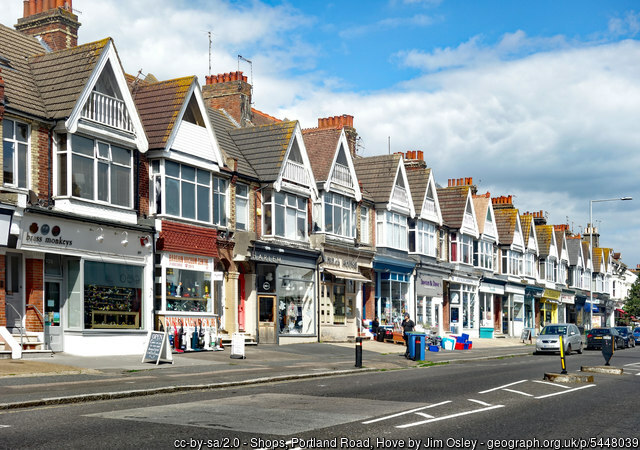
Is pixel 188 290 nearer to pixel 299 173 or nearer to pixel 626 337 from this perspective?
pixel 299 173

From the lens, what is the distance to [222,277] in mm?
31594

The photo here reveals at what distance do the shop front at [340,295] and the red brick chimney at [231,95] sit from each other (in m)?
8.29

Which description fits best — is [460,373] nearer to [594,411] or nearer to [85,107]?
[594,411]

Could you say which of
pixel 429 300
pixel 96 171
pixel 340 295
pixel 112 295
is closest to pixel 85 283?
pixel 112 295

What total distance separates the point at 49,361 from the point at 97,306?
12.2 feet

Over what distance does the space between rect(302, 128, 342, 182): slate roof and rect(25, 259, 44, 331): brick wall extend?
16.5 m

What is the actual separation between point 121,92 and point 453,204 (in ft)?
106

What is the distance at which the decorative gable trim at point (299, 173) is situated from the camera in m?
34.5

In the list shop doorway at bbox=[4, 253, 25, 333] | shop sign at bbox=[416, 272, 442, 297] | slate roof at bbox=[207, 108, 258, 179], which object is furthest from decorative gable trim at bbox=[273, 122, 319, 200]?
shop sign at bbox=[416, 272, 442, 297]

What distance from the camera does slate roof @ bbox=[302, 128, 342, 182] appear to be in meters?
38.5

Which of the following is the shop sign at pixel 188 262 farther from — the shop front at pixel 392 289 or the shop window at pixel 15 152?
the shop front at pixel 392 289

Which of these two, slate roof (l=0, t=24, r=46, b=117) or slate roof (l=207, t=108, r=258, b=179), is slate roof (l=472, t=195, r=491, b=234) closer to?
slate roof (l=207, t=108, r=258, b=179)

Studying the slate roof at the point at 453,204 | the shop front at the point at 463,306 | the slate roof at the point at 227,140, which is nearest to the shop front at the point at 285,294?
the slate roof at the point at 227,140

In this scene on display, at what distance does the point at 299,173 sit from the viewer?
3609 centimetres
